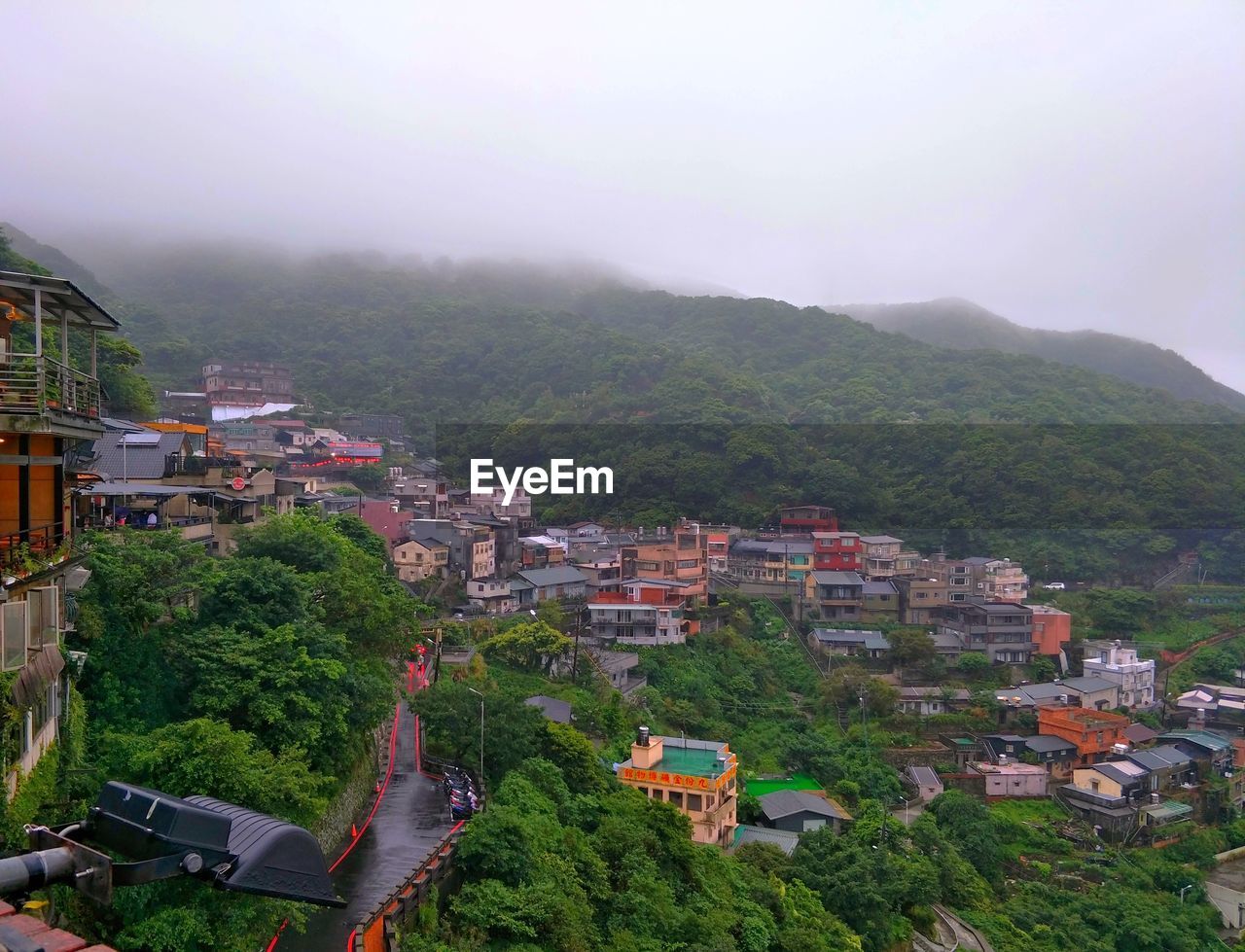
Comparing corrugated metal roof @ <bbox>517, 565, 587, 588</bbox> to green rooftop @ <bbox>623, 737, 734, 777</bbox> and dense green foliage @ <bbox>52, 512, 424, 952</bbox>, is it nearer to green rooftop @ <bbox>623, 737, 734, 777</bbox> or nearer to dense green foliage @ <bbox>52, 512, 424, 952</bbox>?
green rooftop @ <bbox>623, 737, 734, 777</bbox>

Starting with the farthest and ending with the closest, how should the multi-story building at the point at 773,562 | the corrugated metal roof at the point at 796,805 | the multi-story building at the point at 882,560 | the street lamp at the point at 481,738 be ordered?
1. the multi-story building at the point at 882,560
2. the multi-story building at the point at 773,562
3. the corrugated metal roof at the point at 796,805
4. the street lamp at the point at 481,738

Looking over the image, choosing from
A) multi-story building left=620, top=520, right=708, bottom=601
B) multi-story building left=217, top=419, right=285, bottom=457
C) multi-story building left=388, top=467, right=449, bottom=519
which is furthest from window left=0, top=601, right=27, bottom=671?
multi-story building left=217, top=419, right=285, bottom=457

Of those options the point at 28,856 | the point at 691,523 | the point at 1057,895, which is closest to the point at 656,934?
the point at 28,856

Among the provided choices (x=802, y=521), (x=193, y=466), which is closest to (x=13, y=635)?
(x=193, y=466)

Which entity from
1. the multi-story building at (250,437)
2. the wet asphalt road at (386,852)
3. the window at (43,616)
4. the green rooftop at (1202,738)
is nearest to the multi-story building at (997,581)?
the green rooftop at (1202,738)

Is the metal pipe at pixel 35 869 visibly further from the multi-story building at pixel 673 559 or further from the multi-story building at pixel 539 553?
the multi-story building at pixel 539 553

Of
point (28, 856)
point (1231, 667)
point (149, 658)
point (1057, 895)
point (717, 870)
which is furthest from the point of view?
point (1231, 667)

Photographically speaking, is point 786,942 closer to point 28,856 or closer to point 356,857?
point 356,857
